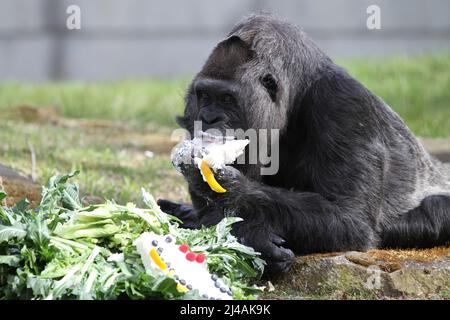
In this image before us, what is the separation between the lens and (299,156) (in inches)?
237

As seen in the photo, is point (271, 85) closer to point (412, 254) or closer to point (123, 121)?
point (412, 254)

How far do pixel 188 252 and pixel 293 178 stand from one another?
144cm

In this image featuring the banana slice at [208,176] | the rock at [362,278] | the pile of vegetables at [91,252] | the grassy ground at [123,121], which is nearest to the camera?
the pile of vegetables at [91,252]

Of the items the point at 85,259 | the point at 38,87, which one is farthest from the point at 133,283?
the point at 38,87

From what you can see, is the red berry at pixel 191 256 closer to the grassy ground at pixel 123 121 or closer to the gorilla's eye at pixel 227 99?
the gorilla's eye at pixel 227 99

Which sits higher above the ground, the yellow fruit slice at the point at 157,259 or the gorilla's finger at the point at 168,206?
the yellow fruit slice at the point at 157,259

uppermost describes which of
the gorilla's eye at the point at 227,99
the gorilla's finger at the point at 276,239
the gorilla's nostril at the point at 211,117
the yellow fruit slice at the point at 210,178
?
the gorilla's eye at the point at 227,99

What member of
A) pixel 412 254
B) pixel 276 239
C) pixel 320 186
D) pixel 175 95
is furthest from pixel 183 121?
pixel 175 95

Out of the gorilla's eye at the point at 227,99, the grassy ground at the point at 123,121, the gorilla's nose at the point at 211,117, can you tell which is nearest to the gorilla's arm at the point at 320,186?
the gorilla's nose at the point at 211,117

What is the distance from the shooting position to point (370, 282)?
525 cm

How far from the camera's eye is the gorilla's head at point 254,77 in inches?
225

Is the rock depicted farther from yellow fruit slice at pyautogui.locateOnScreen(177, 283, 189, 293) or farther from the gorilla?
yellow fruit slice at pyautogui.locateOnScreen(177, 283, 189, 293)

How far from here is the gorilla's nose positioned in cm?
562
